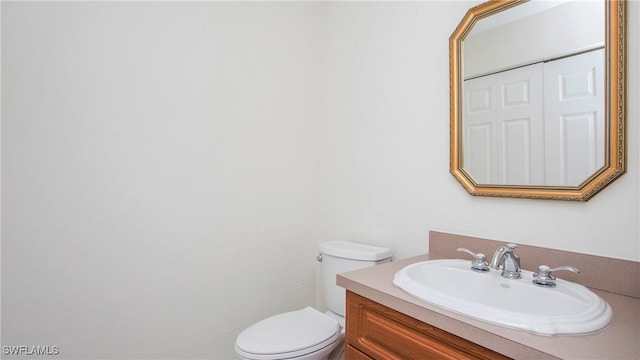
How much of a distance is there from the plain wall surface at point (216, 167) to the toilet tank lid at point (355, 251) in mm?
95

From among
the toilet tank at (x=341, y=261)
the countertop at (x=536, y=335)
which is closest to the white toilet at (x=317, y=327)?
the toilet tank at (x=341, y=261)

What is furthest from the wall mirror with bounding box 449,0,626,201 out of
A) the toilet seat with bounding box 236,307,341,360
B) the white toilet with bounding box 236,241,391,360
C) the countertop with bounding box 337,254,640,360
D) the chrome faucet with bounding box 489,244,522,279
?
the toilet seat with bounding box 236,307,341,360

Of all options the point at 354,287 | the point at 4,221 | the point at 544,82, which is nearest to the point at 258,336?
the point at 354,287

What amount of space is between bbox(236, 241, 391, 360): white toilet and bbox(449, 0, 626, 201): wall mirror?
0.65 metres

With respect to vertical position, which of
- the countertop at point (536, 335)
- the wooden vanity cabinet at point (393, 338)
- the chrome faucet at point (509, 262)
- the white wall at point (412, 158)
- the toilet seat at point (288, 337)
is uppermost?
the white wall at point (412, 158)

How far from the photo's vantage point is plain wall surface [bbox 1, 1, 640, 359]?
1360 millimetres

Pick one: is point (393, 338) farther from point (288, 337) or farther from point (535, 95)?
point (535, 95)

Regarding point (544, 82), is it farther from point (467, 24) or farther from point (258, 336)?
point (258, 336)

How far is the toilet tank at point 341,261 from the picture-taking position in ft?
5.39

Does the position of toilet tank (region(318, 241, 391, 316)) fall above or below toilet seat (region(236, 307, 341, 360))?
above

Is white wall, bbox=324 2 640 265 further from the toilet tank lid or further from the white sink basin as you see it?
the white sink basin

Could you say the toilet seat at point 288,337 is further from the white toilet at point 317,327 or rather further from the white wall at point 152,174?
the white wall at point 152,174

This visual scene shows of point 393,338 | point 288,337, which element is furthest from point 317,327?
point 393,338

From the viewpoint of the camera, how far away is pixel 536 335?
0.75 meters
